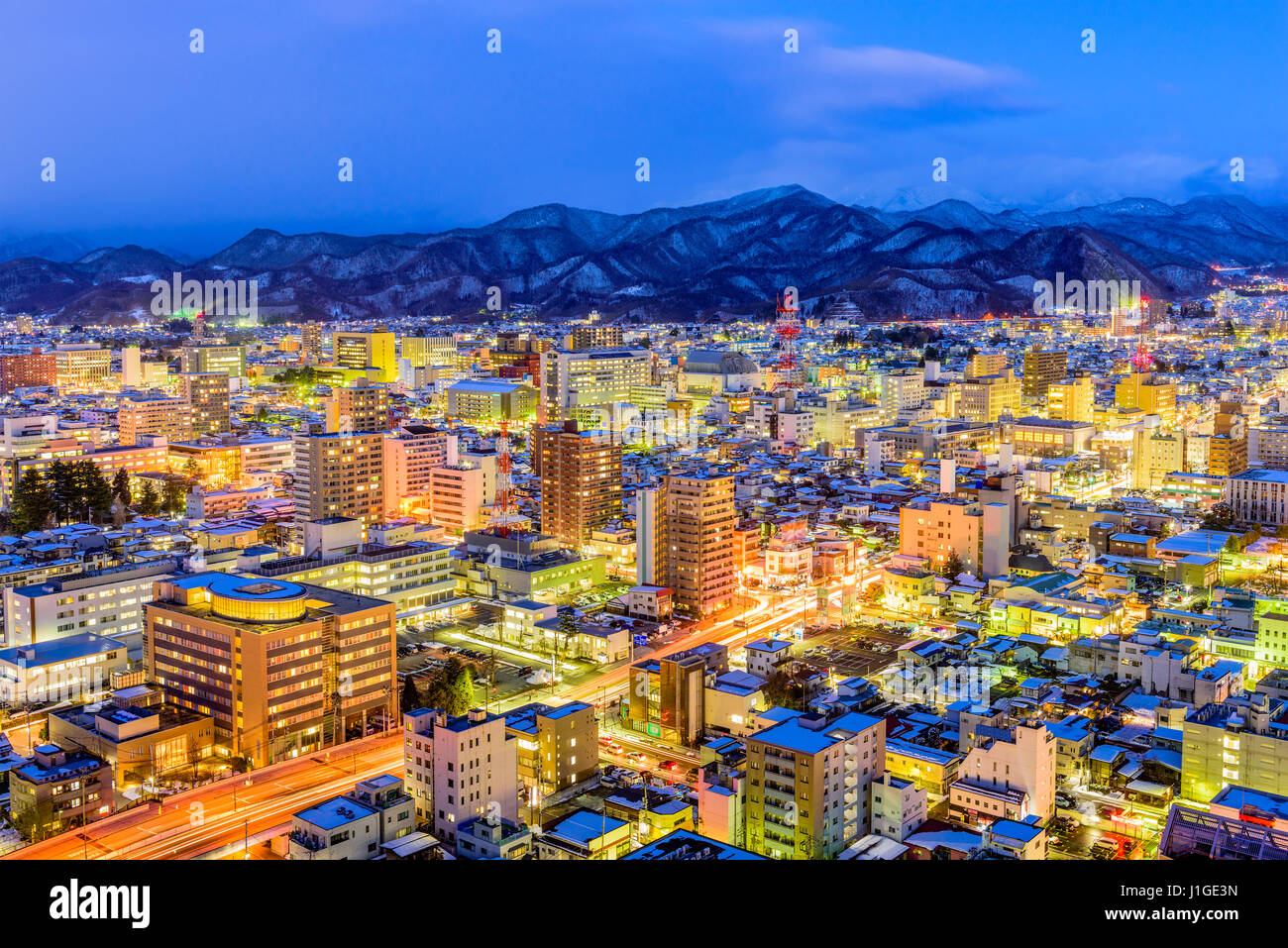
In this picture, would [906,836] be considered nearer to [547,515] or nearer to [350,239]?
[547,515]

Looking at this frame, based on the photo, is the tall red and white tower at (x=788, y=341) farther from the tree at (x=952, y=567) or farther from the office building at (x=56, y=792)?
the office building at (x=56, y=792)

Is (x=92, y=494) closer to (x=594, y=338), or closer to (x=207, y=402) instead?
(x=207, y=402)

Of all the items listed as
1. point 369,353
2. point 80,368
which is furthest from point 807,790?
point 80,368

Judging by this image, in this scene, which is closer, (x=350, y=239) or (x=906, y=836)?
(x=906, y=836)

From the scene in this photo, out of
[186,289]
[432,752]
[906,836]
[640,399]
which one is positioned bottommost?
[906,836]

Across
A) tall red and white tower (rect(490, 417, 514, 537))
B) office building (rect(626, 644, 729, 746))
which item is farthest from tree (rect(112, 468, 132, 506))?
office building (rect(626, 644, 729, 746))

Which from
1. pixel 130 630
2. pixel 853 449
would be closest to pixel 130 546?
pixel 130 630
